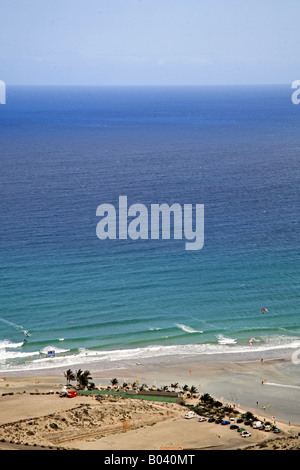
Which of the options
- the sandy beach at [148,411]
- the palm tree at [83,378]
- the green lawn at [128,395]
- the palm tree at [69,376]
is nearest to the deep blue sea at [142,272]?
the sandy beach at [148,411]

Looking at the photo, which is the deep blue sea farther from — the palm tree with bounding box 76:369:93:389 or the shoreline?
the palm tree with bounding box 76:369:93:389

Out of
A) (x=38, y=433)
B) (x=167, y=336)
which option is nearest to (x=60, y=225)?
(x=167, y=336)

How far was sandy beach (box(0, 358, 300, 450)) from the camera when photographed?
49.9 meters

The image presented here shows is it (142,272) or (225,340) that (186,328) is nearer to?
(225,340)

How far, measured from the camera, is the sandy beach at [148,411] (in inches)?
1966

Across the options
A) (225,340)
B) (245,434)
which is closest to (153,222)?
(225,340)

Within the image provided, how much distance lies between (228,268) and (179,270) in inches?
243

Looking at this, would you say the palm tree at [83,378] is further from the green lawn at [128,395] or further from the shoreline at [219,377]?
the shoreline at [219,377]

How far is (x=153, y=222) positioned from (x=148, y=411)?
52.3 m

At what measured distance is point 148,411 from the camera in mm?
55906

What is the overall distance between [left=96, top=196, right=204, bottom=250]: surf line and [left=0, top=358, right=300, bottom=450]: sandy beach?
1202 inches

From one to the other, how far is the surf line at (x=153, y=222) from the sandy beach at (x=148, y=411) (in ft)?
100

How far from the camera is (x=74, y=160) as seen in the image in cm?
15612
